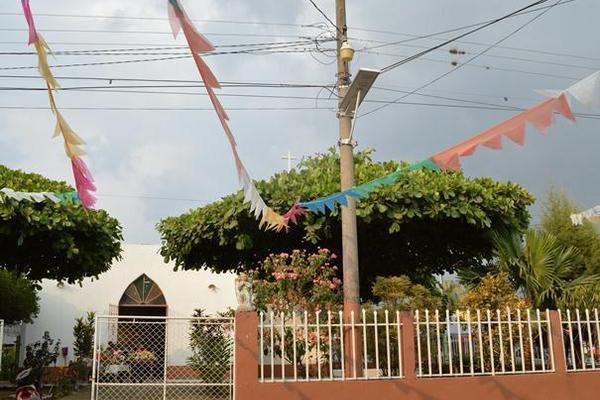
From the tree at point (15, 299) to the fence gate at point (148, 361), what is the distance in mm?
12684

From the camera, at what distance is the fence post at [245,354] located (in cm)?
745

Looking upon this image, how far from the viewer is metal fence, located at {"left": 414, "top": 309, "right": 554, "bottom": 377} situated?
809cm

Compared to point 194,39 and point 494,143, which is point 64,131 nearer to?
point 194,39

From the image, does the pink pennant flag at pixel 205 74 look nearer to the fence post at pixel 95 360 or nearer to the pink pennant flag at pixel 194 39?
the pink pennant flag at pixel 194 39

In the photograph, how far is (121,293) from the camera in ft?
74.6

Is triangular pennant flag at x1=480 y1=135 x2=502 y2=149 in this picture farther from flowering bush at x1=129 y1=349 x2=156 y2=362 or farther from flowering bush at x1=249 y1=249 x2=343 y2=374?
flowering bush at x1=129 y1=349 x2=156 y2=362

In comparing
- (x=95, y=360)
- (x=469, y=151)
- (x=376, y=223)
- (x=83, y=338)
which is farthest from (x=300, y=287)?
(x=83, y=338)

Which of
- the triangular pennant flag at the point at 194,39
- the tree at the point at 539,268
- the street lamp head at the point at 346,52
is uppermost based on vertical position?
the street lamp head at the point at 346,52

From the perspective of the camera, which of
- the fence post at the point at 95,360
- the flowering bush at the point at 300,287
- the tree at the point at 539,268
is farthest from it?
the tree at the point at 539,268

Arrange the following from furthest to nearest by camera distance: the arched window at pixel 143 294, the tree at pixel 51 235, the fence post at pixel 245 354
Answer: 1. the arched window at pixel 143 294
2. the tree at pixel 51 235
3. the fence post at pixel 245 354

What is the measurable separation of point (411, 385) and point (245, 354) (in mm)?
2135

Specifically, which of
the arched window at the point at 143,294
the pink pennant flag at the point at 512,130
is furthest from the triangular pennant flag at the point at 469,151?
the arched window at the point at 143,294

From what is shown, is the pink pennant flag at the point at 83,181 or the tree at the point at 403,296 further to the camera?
the tree at the point at 403,296

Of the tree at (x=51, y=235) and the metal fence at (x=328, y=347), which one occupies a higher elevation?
the tree at (x=51, y=235)
